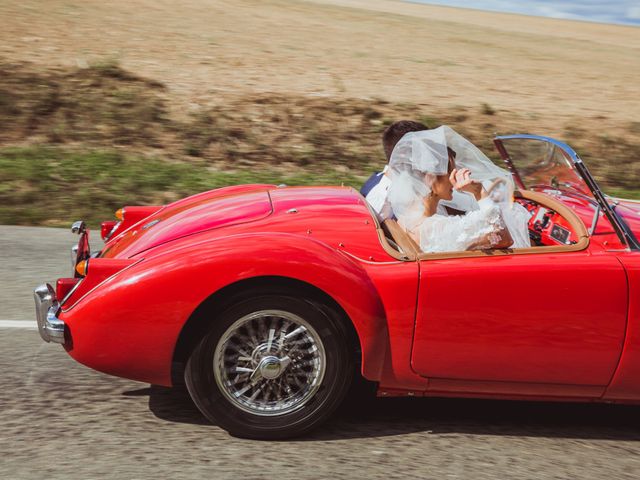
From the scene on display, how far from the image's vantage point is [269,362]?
3736 mm

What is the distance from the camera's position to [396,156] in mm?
4234

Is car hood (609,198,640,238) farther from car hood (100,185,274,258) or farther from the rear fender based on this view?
car hood (100,185,274,258)

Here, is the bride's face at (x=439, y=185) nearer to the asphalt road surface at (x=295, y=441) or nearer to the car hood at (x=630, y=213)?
the car hood at (x=630, y=213)

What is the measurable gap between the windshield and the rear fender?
1.19 m

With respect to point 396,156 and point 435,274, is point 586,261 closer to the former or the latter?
point 435,274

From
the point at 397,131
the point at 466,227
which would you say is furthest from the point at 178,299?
the point at 397,131

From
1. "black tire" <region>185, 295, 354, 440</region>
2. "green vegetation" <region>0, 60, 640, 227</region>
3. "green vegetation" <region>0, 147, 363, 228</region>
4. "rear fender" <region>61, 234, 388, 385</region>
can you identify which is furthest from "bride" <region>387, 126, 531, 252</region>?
"green vegetation" <region>0, 60, 640, 227</region>

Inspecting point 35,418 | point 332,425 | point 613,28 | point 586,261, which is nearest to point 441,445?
point 332,425

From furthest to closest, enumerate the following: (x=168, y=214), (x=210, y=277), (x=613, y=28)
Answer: (x=613, y=28) → (x=168, y=214) → (x=210, y=277)

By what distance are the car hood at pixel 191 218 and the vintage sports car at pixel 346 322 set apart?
39cm

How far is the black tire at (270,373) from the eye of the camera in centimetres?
366

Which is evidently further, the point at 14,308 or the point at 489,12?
the point at 489,12

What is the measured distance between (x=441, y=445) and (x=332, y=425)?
0.49 metres

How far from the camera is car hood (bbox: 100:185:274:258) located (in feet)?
13.9
